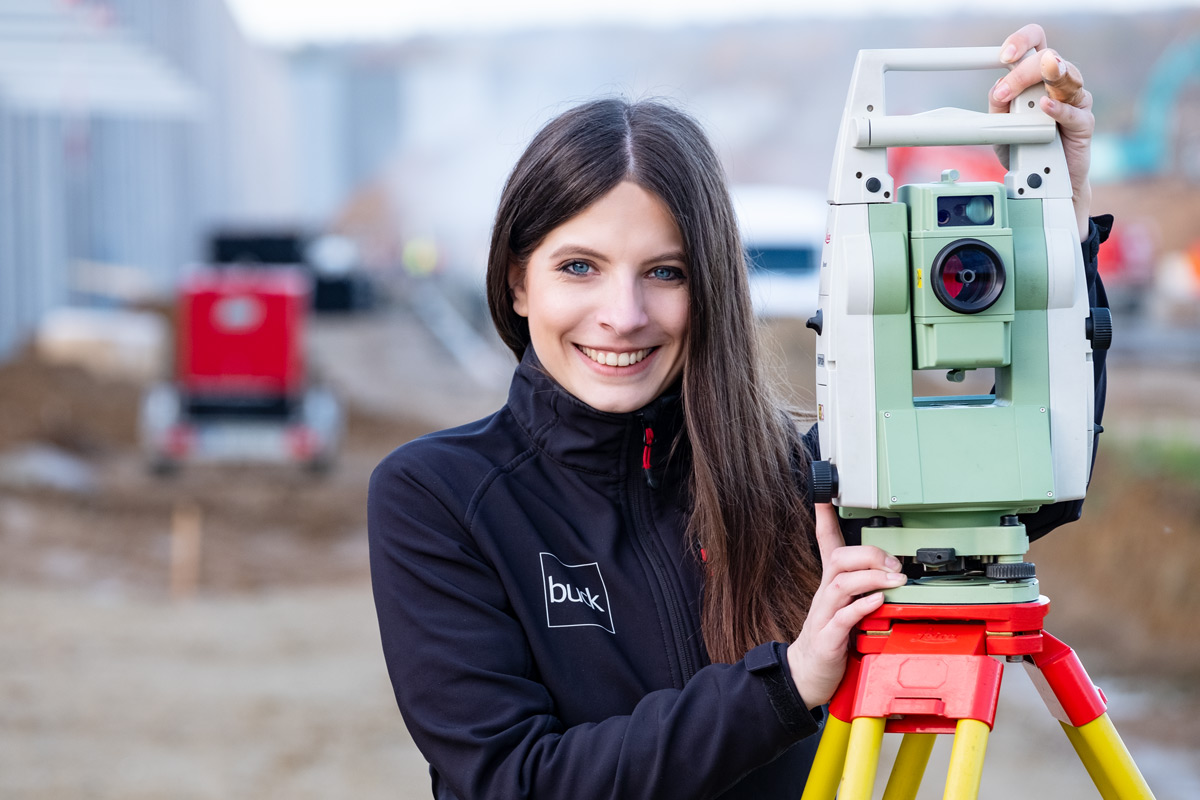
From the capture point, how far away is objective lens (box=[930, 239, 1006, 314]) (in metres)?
1.44

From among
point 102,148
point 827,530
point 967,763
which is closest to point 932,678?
point 967,763

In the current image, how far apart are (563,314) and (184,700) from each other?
4.89 m

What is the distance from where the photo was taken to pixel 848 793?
144 centimetres

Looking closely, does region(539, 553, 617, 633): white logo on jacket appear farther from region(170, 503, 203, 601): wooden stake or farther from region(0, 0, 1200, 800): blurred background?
region(170, 503, 203, 601): wooden stake

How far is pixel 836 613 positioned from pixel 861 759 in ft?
0.52

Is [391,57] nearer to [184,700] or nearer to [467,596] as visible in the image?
[184,700]

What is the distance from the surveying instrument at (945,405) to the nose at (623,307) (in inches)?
9.5

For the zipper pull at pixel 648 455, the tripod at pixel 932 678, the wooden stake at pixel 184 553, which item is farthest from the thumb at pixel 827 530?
the wooden stake at pixel 184 553

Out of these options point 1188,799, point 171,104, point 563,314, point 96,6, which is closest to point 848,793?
point 563,314

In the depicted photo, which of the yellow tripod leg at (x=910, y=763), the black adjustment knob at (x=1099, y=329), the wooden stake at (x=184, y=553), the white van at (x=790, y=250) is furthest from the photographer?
the white van at (x=790, y=250)

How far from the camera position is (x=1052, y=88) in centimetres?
152

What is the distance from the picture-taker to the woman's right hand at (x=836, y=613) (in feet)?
4.73

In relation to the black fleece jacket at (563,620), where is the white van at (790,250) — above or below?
above

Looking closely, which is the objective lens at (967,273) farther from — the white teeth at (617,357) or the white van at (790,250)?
the white van at (790,250)
